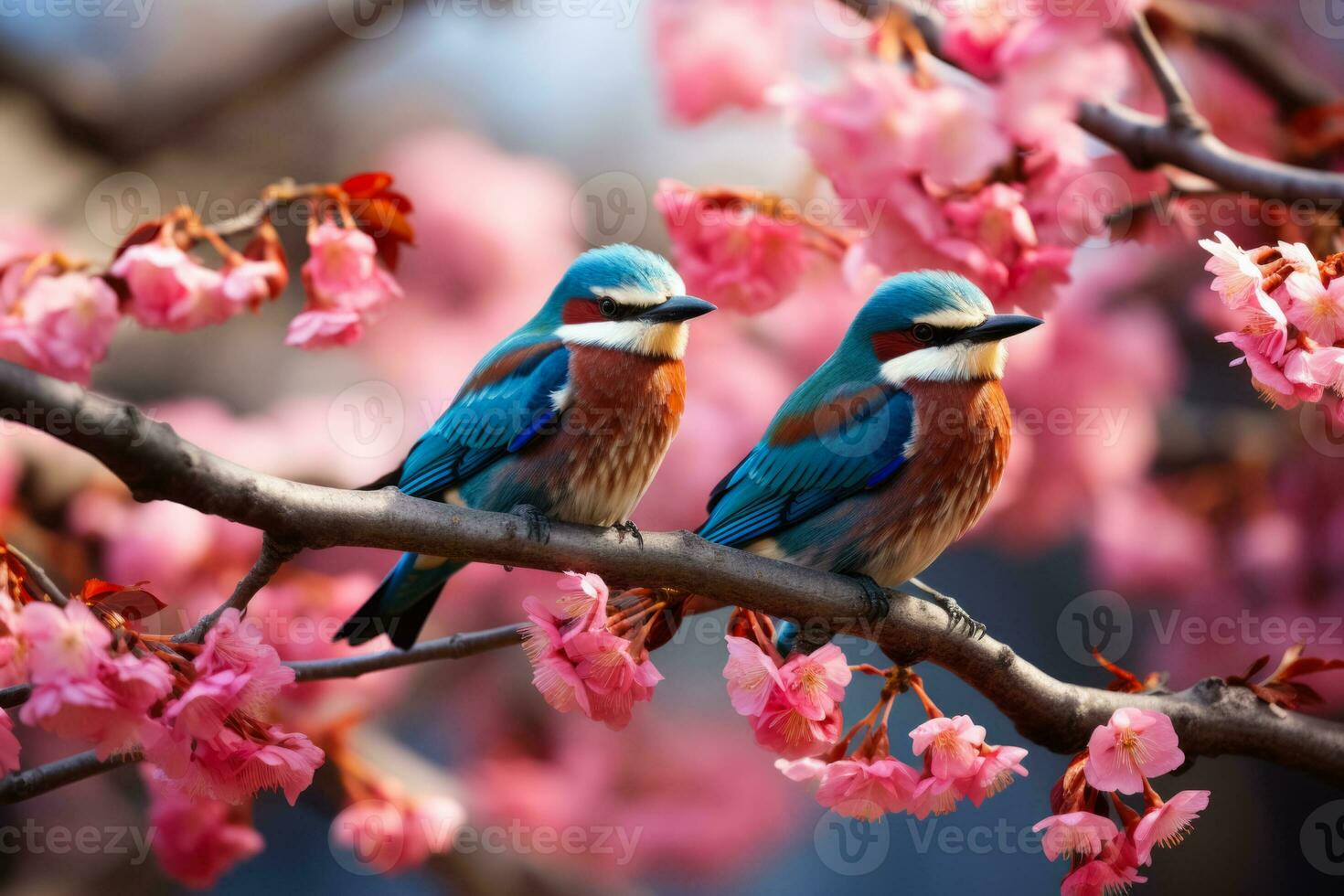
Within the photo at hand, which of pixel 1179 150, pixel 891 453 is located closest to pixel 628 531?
pixel 891 453

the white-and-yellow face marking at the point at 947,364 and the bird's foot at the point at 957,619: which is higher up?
the white-and-yellow face marking at the point at 947,364

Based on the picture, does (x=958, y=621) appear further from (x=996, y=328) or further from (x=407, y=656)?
(x=407, y=656)

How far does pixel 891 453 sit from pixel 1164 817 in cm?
45

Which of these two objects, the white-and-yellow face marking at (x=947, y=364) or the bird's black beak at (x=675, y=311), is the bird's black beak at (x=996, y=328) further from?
the bird's black beak at (x=675, y=311)

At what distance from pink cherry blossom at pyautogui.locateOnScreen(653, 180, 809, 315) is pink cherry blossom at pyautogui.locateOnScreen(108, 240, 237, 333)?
0.55 m

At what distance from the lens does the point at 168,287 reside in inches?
55.9

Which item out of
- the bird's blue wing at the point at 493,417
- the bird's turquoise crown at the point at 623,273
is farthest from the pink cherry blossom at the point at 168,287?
the bird's turquoise crown at the point at 623,273

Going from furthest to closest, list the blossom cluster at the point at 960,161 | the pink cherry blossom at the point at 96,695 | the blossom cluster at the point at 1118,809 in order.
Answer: the blossom cluster at the point at 960,161, the blossom cluster at the point at 1118,809, the pink cherry blossom at the point at 96,695

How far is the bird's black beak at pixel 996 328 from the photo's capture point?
4.00 ft

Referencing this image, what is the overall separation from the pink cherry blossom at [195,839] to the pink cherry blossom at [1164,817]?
1.18 meters

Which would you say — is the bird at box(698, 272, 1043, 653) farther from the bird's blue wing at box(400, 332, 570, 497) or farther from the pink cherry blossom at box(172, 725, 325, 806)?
the pink cherry blossom at box(172, 725, 325, 806)

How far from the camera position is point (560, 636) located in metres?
1.11

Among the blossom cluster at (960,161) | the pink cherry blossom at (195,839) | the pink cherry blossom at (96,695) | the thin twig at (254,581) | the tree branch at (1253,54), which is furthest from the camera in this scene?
the tree branch at (1253,54)

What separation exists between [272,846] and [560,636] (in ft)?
6.56
